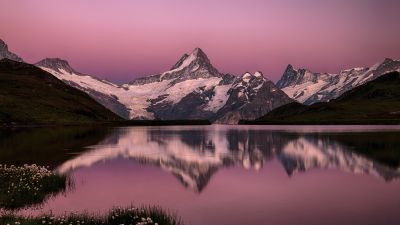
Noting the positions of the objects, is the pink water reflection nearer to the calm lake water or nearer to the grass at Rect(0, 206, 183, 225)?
the calm lake water

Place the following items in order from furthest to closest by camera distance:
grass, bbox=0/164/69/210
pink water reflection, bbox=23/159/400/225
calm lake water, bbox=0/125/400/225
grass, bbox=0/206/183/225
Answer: grass, bbox=0/164/69/210
calm lake water, bbox=0/125/400/225
pink water reflection, bbox=23/159/400/225
grass, bbox=0/206/183/225

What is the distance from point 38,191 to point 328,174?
33.3 metres

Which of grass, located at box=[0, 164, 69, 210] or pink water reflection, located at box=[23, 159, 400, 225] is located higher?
grass, located at box=[0, 164, 69, 210]

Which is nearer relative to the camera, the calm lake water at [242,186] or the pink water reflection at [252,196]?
the pink water reflection at [252,196]

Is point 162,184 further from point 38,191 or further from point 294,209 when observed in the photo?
point 294,209

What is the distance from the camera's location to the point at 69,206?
1400 inches

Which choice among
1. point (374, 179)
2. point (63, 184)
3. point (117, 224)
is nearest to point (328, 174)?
point (374, 179)

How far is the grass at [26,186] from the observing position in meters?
35.5

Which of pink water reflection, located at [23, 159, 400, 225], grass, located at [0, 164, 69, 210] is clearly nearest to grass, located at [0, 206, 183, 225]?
A: pink water reflection, located at [23, 159, 400, 225]

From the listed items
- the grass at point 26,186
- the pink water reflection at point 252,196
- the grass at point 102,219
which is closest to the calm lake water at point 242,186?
the pink water reflection at point 252,196

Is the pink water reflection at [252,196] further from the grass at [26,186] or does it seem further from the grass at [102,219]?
the grass at [102,219]

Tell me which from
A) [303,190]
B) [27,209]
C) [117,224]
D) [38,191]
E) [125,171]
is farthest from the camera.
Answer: [125,171]

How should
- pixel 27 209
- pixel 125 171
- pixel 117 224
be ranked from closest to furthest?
pixel 117 224 → pixel 27 209 → pixel 125 171

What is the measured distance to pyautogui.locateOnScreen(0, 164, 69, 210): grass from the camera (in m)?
35.5
